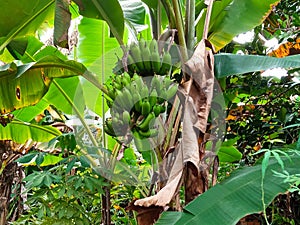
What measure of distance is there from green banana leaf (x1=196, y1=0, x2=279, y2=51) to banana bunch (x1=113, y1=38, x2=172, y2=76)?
38cm

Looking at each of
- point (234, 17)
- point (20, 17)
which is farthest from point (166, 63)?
point (20, 17)

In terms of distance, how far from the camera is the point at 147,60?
115cm

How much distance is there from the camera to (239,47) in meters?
1.71

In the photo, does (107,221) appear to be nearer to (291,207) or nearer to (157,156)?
(157,156)

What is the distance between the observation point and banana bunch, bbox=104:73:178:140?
1.09 meters

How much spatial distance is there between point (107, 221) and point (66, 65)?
25.5 inches

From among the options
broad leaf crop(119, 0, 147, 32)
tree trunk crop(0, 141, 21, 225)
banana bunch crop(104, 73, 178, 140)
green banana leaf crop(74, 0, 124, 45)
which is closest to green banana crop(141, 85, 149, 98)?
banana bunch crop(104, 73, 178, 140)

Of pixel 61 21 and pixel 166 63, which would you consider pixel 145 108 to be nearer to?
pixel 166 63

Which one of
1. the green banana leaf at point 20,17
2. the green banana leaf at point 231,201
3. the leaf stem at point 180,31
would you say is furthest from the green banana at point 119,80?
the green banana leaf at point 20,17

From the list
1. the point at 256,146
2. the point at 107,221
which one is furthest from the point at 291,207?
the point at 107,221

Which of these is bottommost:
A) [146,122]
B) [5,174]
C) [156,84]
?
[5,174]

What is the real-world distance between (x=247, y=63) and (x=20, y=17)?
91 cm

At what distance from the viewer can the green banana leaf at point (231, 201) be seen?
2.56 ft

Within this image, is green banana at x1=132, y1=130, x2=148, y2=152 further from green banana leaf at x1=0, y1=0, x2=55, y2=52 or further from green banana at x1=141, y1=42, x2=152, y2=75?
green banana leaf at x1=0, y1=0, x2=55, y2=52
